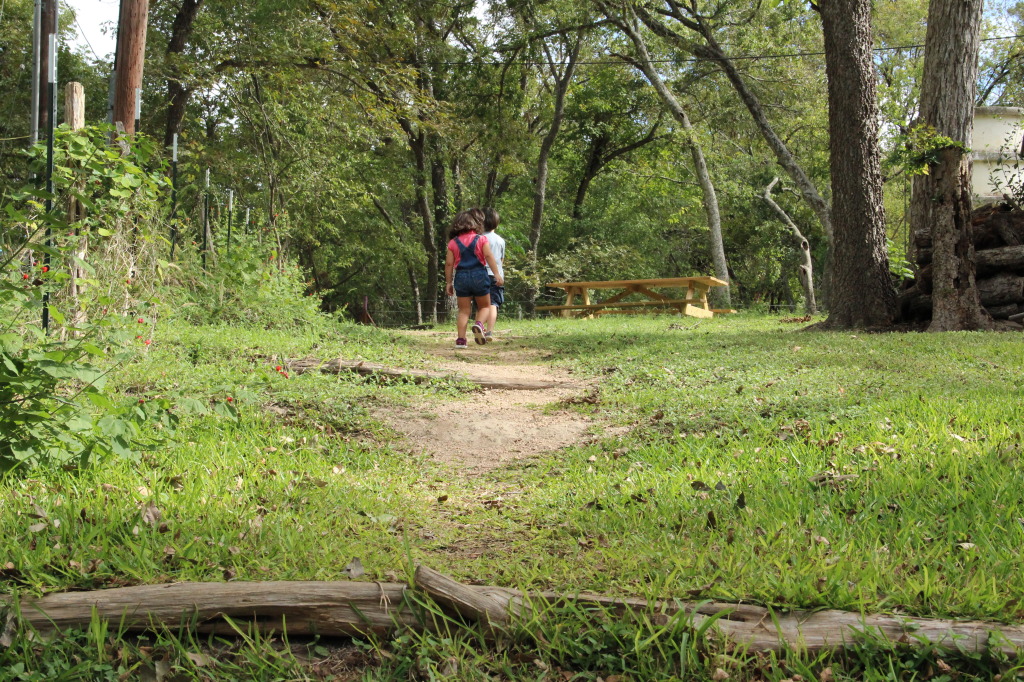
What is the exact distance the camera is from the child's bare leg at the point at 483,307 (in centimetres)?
1084

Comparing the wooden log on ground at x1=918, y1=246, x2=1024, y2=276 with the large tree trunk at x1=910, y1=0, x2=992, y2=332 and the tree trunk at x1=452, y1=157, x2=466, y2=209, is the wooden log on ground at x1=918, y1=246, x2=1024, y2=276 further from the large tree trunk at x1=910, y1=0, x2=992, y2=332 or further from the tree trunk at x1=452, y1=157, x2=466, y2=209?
the tree trunk at x1=452, y1=157, x2=466, y2=209

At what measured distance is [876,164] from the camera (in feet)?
Result: 37.9

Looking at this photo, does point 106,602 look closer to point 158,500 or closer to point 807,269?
point 158,500

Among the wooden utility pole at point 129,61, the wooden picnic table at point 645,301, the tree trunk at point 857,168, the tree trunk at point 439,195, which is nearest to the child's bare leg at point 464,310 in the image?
the wooden utility pole at point 129,61

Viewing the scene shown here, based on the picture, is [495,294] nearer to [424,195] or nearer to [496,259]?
[496,259]

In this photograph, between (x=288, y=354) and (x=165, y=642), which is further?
(x=288, y=354)

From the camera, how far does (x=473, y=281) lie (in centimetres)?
1059

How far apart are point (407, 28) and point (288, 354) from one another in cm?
1219

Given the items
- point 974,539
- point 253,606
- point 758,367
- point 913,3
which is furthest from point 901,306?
point 913,3

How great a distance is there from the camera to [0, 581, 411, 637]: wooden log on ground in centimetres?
279

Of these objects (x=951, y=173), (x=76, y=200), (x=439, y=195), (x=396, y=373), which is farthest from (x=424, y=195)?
(x=76, y=200)

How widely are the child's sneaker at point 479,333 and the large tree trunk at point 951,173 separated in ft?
20.0

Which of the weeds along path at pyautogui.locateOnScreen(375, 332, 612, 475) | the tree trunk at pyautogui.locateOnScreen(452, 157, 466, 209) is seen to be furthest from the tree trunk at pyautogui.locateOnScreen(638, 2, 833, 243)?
the weeds along path at pyautogui.locateOnScreen(375, 332, 612, 475)

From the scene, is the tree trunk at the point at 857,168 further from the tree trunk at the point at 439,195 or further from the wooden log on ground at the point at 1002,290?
the tree trunk at the point at 439,195
